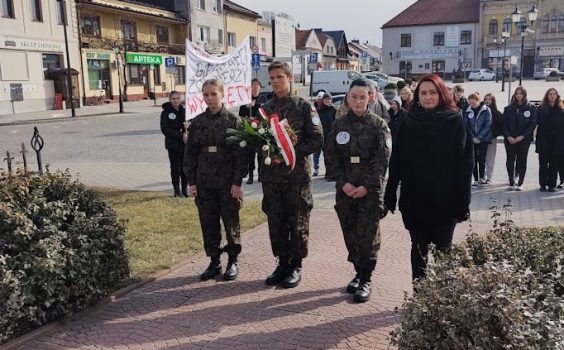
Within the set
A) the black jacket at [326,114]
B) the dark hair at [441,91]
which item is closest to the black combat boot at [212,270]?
the dark hair at [441,91]

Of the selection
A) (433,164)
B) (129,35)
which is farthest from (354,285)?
(129,35)

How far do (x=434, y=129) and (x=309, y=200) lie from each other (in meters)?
1.56

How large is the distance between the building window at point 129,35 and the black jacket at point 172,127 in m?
32.1

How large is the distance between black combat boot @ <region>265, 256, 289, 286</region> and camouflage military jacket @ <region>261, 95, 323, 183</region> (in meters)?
0.90

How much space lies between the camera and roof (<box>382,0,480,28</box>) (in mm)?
72625

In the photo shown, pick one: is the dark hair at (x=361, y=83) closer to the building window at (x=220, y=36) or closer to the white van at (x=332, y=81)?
the white van at (x=332, y=81)

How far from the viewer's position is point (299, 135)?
498 cm

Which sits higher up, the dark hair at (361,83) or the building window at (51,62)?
the building window at (51,62)

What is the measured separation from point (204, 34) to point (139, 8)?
9.12m

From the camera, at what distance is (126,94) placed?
129 feet

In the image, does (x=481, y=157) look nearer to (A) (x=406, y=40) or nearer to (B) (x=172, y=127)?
(B) (x=172, y=127)

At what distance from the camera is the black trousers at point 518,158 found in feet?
32.3

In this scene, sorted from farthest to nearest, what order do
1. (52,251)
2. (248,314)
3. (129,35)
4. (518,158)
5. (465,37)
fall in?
(465,37) < (129,35) < (518,158) < (248,314) < (52,251)

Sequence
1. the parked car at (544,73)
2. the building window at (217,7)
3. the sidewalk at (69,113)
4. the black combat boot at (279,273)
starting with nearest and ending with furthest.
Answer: the black combat boot at (279,273), the sidewalk at (69,113), the building window at (217,7), the parked car at (544,73)
